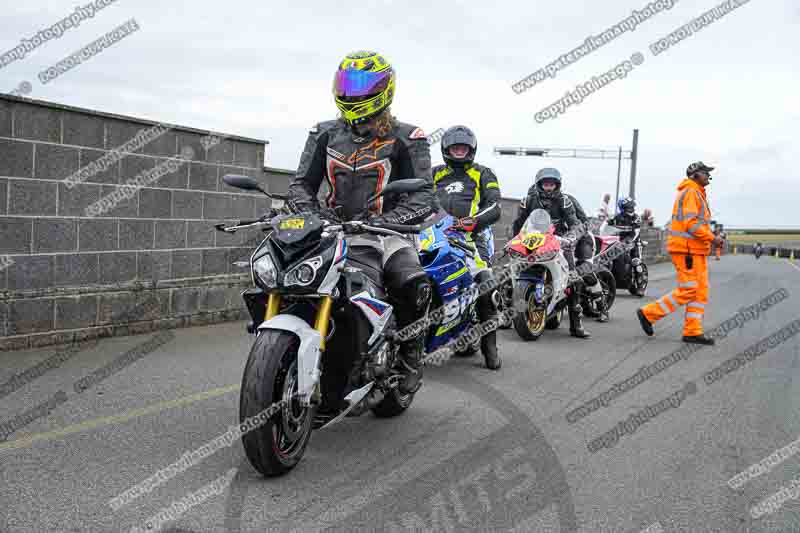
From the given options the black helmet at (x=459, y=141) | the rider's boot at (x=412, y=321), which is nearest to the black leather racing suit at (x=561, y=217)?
the black helmet at (x=459, y=141)

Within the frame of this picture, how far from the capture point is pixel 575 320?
1016 cm

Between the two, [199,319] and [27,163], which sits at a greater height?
[27,163]

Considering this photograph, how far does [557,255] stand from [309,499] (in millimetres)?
6176

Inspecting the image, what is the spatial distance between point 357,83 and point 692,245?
6347 millimetres

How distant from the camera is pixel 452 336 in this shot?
20.4ft

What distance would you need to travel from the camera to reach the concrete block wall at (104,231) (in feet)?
24.4

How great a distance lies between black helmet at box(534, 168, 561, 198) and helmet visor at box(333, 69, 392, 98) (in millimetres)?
5862

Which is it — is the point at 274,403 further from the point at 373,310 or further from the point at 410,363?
the point at 410,363

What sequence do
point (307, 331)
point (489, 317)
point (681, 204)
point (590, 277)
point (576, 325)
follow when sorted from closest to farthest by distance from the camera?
1. point (307, 331)
2. point (489, 317)
3. point (681, 204)
4. point (576, 325)
5. point (590, 277)

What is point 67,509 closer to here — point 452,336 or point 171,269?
point 452,336

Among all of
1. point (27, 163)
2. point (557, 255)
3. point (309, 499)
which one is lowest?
point (309, 499)

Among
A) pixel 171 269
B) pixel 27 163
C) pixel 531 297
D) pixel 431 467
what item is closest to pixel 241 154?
pixel 171 269

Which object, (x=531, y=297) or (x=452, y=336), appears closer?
(x=452, y=336)

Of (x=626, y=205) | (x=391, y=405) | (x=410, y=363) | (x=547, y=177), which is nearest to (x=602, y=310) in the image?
(x=547, y=177)
